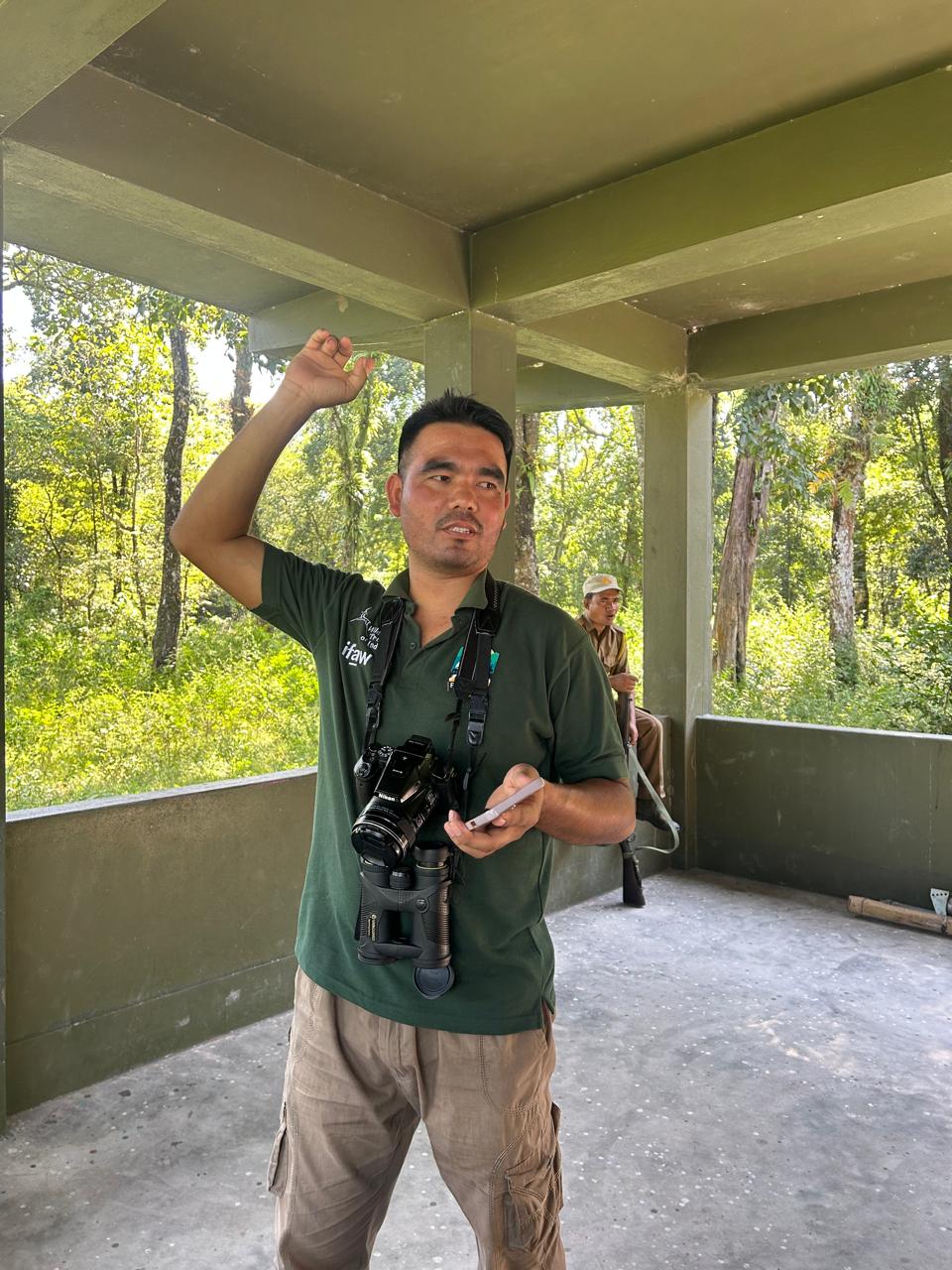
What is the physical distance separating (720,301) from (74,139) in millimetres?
3199

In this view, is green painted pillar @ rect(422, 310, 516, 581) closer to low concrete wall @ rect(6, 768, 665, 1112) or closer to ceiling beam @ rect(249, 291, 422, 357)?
ceiling beam @ rect(249, 291, 422, 357)

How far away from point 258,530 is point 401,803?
30.8 feet

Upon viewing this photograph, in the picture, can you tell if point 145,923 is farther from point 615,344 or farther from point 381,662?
point 615,344

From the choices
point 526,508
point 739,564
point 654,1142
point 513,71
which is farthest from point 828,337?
point 739,564

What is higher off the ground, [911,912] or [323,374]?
[323,374]

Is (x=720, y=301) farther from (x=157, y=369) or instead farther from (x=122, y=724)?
(x=157, y=369)

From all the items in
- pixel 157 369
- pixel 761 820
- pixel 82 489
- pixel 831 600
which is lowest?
pixel 761 820

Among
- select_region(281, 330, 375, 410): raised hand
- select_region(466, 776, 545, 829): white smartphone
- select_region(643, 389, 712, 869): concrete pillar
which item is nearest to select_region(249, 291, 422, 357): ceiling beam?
select_region(643, 389, 712, 869): concrete pillar

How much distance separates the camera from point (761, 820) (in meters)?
5.11

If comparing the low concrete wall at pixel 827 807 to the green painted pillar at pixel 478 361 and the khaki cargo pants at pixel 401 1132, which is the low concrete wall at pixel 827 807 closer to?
the green painted pillar at pixel 478 361

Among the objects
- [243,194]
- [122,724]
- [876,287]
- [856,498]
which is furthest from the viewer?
[856,498]

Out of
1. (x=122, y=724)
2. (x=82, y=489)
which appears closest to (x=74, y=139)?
(x=122, y=724)

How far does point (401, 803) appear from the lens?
1210 millimetres

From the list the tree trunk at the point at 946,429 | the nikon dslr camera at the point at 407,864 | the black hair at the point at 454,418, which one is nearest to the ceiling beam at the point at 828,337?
the black hair at the point at 454,418
